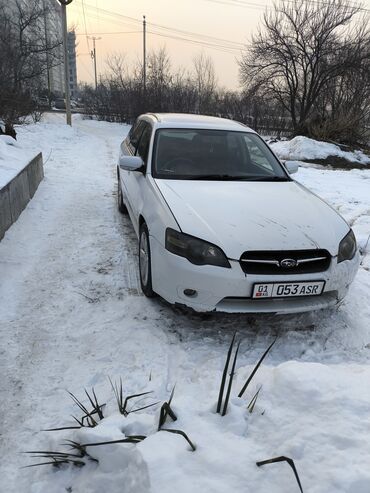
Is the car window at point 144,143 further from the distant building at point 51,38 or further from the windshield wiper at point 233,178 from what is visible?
the distant building at point 51,38

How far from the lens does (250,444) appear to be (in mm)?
1852

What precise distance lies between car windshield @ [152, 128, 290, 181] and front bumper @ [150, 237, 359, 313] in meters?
1.33

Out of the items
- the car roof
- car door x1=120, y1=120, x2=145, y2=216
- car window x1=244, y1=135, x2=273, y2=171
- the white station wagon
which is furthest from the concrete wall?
car window x1=244, y1=135, x2=273, y2=171

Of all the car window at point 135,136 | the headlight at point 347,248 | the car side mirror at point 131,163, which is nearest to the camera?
the headlight at point 347,248

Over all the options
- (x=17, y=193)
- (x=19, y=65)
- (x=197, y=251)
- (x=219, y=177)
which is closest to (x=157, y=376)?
(x=197, y=251)

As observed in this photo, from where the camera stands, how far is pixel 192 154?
458 centimetres

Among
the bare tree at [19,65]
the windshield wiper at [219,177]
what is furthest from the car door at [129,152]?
the bare tree at [19,65]

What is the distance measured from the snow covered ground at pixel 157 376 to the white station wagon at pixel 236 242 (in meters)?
0.35

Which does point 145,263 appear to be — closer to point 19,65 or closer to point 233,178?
point 233,178

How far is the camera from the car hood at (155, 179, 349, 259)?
3.09 metres

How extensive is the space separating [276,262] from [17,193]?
14.8ft

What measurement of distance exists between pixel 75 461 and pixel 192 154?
3.37m

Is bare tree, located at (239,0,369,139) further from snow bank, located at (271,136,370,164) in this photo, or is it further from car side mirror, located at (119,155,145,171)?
car side mirror, located at (119,155,145,171)

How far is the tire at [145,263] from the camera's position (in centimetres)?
363
